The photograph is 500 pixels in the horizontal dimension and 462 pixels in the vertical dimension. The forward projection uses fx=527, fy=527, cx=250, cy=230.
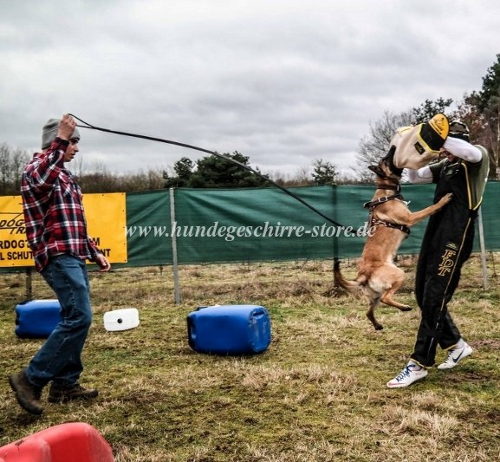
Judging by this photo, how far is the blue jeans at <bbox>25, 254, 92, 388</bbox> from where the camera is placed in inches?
145

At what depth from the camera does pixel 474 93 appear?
139ft

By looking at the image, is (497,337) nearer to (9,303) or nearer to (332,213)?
(332,213)

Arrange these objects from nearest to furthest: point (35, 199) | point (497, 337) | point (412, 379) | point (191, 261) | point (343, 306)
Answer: point (35, 199) → point (412, 379) → point (497, 337) → point (343, 306) → point (191, 261)

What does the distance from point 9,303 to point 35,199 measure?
629 cm

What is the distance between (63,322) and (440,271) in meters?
2.83

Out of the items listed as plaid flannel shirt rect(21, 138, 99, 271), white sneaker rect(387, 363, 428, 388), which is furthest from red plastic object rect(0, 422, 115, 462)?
white sneaker rect(387, 363, 428, 388)

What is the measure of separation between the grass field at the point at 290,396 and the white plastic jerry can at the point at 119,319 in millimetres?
95

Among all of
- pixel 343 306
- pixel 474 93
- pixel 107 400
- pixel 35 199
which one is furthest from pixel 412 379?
pixel 474 93

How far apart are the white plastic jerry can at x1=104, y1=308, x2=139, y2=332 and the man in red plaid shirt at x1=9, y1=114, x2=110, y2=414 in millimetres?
2570

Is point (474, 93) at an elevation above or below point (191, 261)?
above

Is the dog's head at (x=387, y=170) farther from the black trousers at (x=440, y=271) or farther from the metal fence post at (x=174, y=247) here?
the metal fence post at (x=174, y=247)

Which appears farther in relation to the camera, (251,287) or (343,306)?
(251,287)

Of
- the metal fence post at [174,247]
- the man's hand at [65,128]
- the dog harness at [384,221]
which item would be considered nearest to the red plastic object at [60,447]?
the man's hand at [65,128]

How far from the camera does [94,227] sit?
886 centimetres
